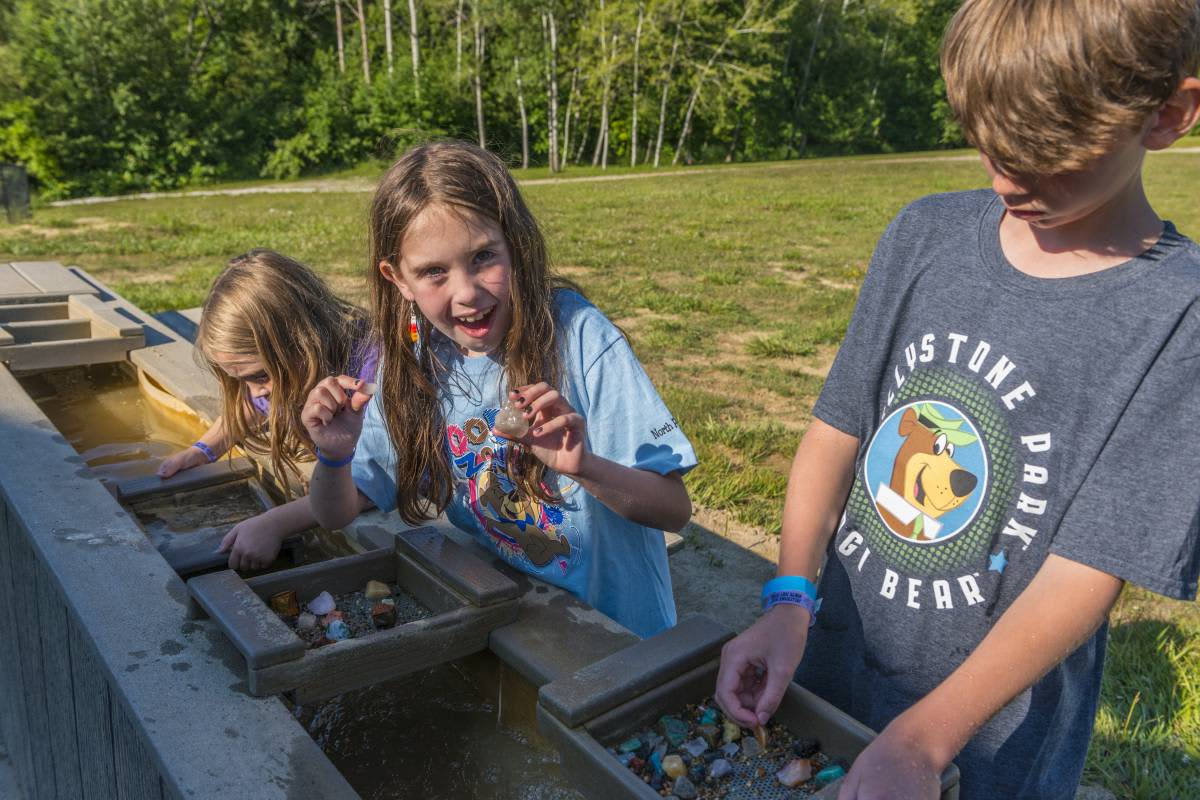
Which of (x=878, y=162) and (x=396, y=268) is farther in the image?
(x=878, y=162)

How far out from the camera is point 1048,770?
1.42m

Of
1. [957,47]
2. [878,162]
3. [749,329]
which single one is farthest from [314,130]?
[957,47]

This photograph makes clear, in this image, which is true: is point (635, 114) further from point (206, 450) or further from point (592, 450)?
point (592, 450)

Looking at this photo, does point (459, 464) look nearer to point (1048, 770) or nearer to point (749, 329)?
point (1048, 770)

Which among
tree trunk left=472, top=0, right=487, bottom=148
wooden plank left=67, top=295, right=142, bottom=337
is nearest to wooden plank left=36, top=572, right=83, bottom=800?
wooden plank left=67, top=295, right=142, bottom=337

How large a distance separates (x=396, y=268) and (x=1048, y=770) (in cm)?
142

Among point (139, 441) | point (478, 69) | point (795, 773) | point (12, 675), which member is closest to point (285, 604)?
point (795, 773)

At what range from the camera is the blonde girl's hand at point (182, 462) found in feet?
9.58

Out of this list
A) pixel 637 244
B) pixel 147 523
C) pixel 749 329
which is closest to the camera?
pixel 147 523

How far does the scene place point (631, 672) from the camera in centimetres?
139

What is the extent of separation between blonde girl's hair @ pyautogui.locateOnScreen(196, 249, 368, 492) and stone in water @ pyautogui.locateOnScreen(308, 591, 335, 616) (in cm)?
95

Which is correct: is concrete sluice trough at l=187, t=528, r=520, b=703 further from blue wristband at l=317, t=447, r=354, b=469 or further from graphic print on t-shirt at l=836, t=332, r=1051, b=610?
graphic print on t-shirt at l=836, t=332, r=1051, b=610

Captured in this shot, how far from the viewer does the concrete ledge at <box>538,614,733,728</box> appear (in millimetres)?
1308

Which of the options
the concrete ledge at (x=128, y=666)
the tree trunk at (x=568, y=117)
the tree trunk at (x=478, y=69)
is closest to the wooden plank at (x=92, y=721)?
the concrete ledge at (x=128, y=666)
